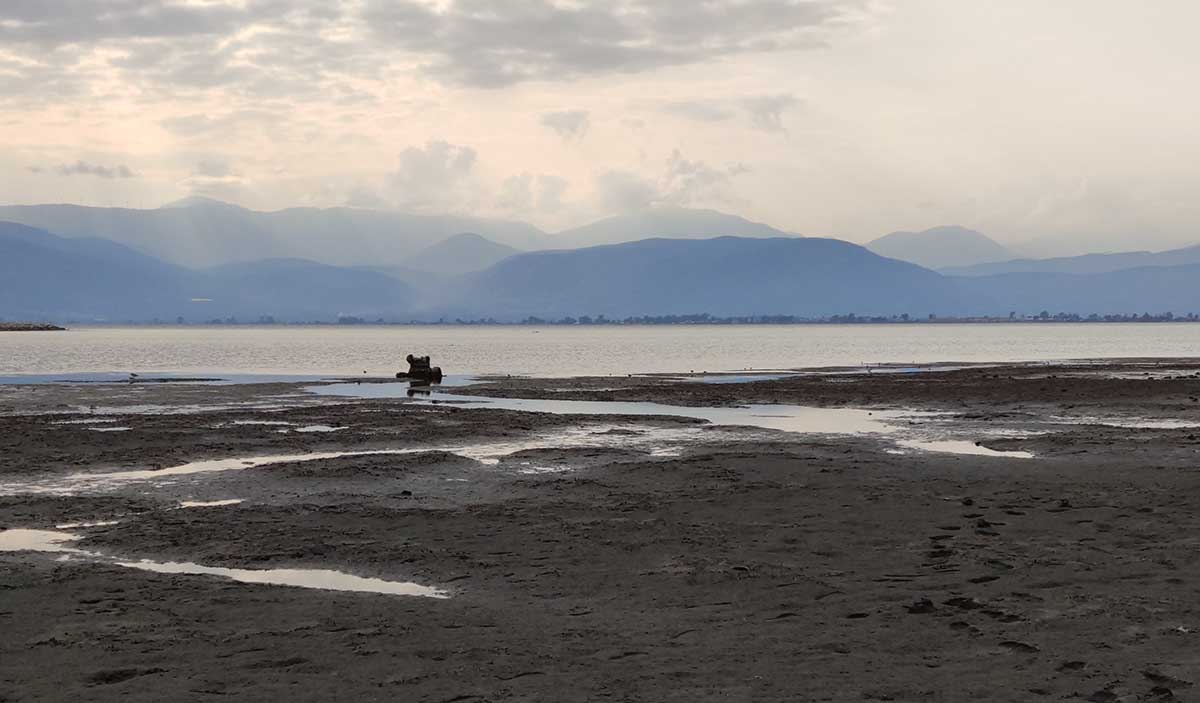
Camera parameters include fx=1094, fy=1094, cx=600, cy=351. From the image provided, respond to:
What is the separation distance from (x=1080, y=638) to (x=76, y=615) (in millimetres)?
11185

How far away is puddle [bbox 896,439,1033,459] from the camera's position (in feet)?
93.4

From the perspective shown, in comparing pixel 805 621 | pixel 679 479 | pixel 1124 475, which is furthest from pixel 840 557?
pixel 1124 475

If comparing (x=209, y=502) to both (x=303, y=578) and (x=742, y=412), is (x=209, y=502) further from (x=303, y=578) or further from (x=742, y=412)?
(x=742, y=412)

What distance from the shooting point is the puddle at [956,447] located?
1120 inches

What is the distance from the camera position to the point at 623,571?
15.2 meters

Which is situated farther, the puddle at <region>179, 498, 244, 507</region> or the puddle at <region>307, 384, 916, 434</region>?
the puddle at <region>307, 384, 916, 434</region>

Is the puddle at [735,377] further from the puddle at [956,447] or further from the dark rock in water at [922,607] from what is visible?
the dark rock in water at [922,607]

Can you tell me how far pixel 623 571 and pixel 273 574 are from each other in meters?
4.92

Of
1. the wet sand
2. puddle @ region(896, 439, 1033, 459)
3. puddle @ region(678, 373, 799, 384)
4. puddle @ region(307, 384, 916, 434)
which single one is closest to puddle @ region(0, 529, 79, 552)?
the wet sand

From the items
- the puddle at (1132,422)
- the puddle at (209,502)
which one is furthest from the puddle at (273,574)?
the puddle at (1132,422)

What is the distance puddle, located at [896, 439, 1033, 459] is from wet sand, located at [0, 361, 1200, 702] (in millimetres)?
679

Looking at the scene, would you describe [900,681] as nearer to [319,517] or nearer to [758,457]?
[319,517]

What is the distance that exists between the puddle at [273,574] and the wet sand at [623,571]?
0.79ft

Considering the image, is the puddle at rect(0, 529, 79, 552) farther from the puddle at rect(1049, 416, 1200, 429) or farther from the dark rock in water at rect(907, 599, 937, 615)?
the puddle at rect(1049, 416, 1200, 429)
